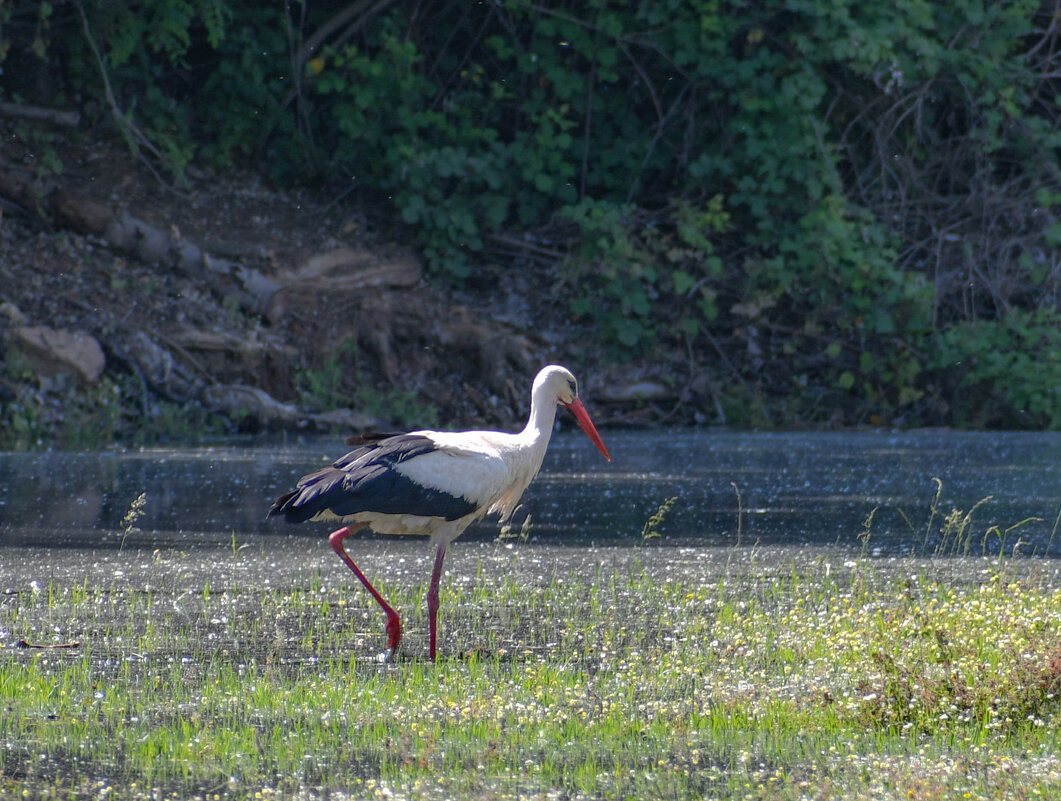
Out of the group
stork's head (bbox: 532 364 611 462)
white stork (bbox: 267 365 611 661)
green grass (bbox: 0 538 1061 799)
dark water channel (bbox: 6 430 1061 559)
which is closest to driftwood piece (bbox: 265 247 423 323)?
dark water channel (bbox: 6 430 1061 559)

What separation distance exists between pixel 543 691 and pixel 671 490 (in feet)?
22.1

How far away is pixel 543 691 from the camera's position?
5285mm

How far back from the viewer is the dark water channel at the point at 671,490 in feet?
31.5

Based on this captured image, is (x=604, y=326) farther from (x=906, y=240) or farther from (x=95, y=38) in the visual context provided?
(x=95, y=38)

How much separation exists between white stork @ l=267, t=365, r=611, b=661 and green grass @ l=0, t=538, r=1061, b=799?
42cm

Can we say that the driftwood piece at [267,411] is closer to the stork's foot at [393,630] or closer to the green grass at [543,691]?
the green grass at [543,691]

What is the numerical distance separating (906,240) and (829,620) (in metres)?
13.2

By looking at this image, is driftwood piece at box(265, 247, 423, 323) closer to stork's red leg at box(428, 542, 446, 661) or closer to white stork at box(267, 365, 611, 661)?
white stork at box(267, 365, 611, 661)

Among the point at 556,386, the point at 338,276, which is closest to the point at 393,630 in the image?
the point at 556,386

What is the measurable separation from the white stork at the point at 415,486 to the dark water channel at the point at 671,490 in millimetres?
2454

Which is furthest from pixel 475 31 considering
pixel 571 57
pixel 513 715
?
pixel 513 715

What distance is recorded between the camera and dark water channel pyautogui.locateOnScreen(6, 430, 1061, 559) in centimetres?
960

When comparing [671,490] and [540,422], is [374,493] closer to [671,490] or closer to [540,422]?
[540,422]

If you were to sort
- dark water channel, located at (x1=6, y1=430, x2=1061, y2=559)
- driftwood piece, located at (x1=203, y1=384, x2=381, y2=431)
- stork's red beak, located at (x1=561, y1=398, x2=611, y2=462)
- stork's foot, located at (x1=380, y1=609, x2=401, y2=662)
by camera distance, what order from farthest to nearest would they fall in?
driftwood piece, located at (x1=203, y1=384, x2=381, y2=431)
dark water channel, located at (x1=6, y1=430, x2=1061, y2=559)
stork's red beak, located at (x1=561, y1=398, x2=611, y2=462)
stork's foot, located at (x1=380, y1=609, x2=401, y2=662)
